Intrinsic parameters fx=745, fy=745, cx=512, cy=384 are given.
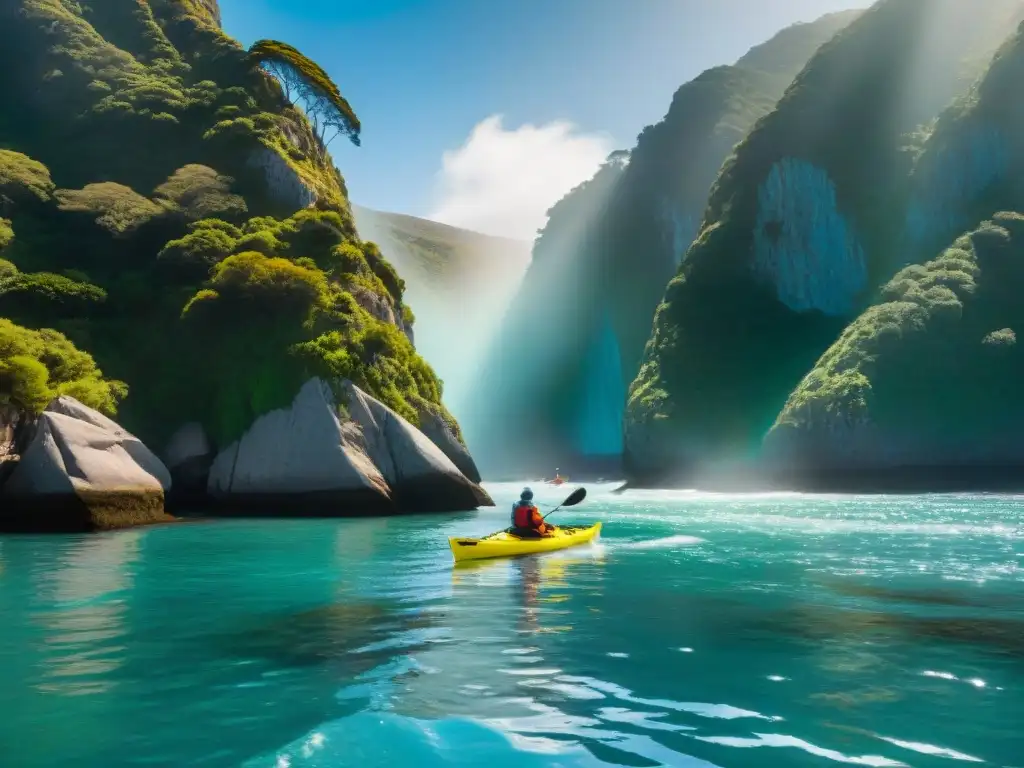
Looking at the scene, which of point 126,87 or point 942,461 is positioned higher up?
point 126,87

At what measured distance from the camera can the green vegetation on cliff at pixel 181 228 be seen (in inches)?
1453

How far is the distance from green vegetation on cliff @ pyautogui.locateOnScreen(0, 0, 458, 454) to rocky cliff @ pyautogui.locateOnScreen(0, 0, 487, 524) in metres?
0.12

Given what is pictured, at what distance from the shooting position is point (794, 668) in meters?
8.19

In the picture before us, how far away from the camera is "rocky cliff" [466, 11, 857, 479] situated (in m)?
113

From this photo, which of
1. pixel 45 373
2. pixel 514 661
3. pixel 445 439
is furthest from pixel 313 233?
pixel 514 661

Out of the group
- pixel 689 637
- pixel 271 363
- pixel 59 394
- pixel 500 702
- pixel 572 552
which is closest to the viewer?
pixel 500 702

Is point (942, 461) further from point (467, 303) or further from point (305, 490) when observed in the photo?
point (467, 303)

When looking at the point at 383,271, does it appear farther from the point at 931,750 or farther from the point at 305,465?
the point at 931,750

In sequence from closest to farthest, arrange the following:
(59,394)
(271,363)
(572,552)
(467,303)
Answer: (572,552), (59,394), (271,363), (467,303)

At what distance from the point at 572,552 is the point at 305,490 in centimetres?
1664

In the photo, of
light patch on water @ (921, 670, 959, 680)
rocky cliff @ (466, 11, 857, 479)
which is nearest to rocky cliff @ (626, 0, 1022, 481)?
rocky cliff @ (466, 11, 857, 479)

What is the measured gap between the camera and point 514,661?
857 cm

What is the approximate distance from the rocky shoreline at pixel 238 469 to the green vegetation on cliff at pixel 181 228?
5.13ft

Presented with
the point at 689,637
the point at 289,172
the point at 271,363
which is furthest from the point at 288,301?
the point at 689,637
